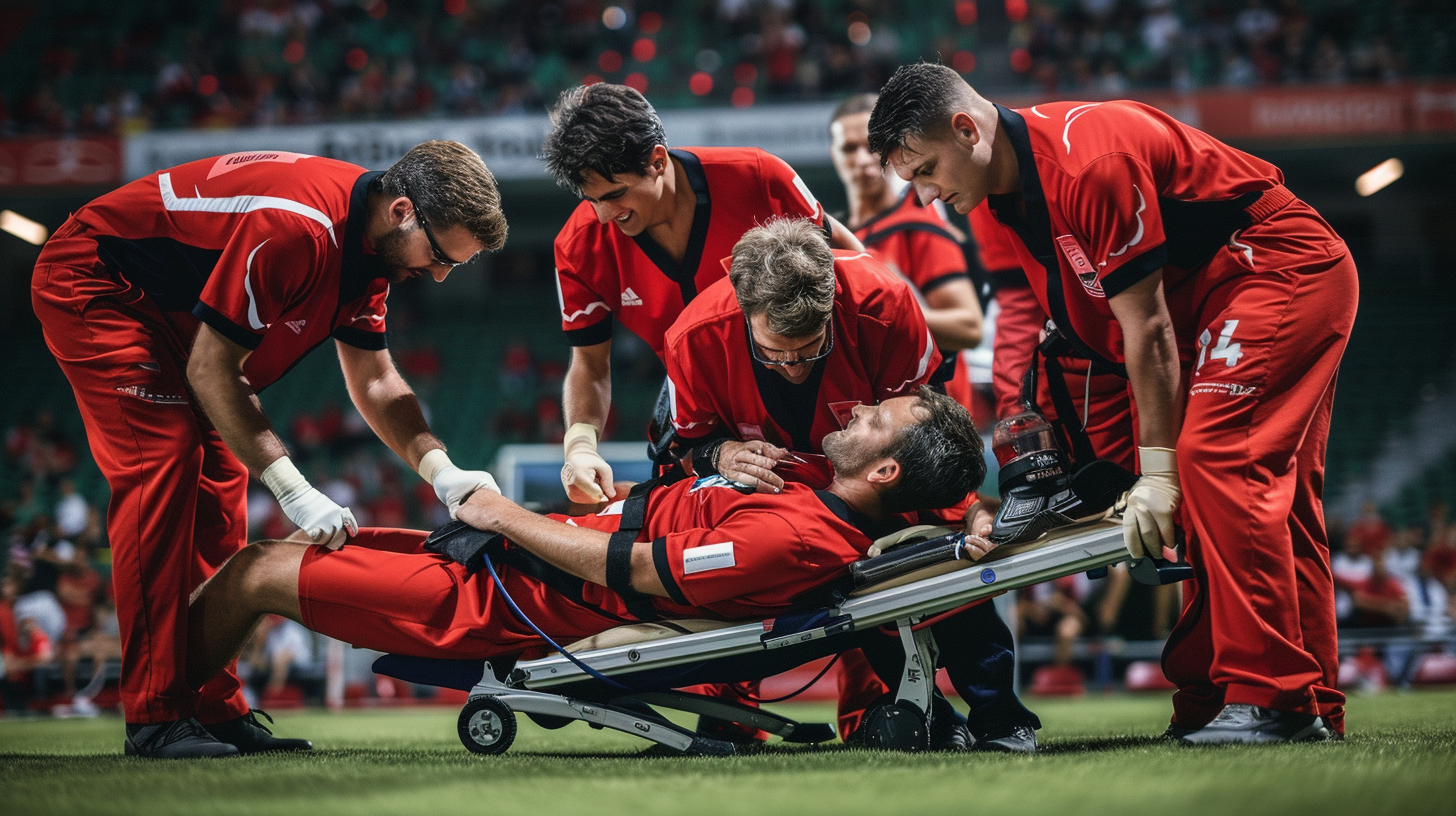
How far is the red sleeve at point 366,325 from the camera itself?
366 centimetres

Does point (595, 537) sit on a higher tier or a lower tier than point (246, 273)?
lower

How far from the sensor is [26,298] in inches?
685

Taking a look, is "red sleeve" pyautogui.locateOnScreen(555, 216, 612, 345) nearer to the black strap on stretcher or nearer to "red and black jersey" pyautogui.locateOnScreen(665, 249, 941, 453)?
"red and black jersey" pyautogui.locateOnScreen(665, 249, 941, 453)

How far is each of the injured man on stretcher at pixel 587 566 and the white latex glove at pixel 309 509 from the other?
5 centimetres

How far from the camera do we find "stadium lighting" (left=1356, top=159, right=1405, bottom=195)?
1470cm

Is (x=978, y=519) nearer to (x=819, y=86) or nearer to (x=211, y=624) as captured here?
(x=211, y=624)

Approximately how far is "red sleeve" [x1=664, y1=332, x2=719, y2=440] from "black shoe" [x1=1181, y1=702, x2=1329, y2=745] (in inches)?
65.0

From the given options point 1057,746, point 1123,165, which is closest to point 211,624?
point 1057,746

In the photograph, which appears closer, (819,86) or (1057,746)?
(1057,746)

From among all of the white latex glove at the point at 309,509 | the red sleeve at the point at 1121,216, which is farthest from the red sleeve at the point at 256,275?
the red sleeve at the point at 1121,216

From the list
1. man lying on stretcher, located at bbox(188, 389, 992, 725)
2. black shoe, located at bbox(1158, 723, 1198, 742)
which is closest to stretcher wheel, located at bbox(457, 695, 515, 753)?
man lying on stretcher, located at bbox(188, 389, 992, 725)

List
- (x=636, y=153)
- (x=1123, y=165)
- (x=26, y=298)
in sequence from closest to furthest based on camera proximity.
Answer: (x=1123, y=165)
(x=636, y=153)
(x=26, y=298)

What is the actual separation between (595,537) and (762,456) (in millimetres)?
559

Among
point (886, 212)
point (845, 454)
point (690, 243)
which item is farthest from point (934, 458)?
point (886, 212)
